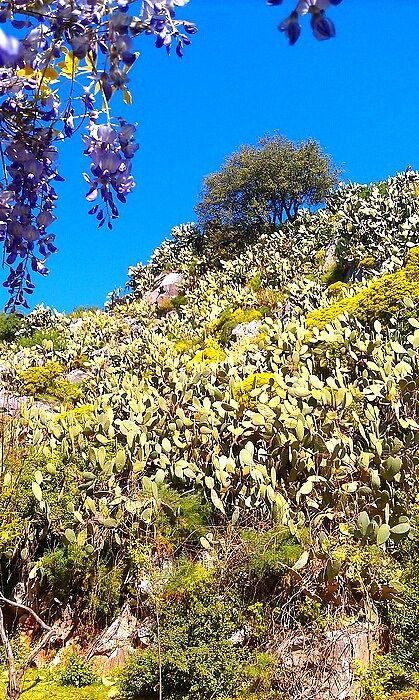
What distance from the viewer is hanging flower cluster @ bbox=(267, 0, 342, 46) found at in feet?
2.71

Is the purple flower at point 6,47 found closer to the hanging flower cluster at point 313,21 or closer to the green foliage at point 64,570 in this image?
the hanging flower cluster at point 313,21

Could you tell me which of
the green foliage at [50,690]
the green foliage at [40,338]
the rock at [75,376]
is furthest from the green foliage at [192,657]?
the green foliage at [40,338]

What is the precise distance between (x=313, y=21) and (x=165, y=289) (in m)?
16.0

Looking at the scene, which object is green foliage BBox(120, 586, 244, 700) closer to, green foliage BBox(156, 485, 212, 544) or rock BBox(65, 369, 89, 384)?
green foliage BBox(156, 485, 212, 544)

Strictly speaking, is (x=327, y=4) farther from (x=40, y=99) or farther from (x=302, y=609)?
(x=302, y=609)

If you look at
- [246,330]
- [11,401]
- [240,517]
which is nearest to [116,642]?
[240,517]

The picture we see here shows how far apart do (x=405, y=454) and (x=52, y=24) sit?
11.4 feet

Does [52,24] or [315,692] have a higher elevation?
[52,24]

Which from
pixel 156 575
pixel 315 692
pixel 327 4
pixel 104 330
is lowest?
pixel 315 692

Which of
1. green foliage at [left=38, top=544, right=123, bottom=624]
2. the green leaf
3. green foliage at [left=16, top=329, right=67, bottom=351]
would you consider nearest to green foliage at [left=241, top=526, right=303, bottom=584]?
the green leaf

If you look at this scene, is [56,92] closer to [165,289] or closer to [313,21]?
[313,21]

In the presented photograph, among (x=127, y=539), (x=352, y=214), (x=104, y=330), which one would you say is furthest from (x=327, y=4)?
(x=104, y=330)

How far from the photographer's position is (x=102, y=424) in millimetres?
4918

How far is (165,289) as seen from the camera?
16781mm
